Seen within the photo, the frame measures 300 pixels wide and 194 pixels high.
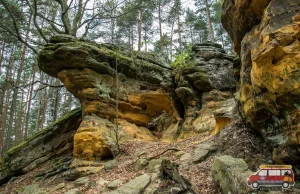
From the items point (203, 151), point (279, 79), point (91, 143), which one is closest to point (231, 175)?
point (279, 79)

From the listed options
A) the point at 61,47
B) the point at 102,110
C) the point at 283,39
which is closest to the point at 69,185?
the point at 102,110

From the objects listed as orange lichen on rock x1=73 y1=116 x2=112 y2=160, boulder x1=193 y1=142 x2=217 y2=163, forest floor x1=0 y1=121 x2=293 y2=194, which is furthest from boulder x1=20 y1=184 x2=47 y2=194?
boulder x1=193 y1=142 x2=217 y2=163

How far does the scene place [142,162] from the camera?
7258 millimetres

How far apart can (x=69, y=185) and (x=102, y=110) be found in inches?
177

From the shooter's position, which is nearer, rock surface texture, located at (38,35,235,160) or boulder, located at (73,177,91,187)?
boulder, located at (73,177,91,187)

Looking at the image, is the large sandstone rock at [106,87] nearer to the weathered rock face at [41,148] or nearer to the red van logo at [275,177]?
the weathered rock face at [41,148]

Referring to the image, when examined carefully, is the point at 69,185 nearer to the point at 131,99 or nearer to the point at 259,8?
the point at 131,99

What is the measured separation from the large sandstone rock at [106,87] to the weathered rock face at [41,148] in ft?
7.34

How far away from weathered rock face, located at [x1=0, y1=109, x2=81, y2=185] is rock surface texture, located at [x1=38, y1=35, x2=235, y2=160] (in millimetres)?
2176

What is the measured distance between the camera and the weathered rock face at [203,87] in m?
11.9

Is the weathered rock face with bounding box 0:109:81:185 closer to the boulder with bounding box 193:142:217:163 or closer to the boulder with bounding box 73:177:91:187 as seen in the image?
the boulder with bounding box 73:177:91:187

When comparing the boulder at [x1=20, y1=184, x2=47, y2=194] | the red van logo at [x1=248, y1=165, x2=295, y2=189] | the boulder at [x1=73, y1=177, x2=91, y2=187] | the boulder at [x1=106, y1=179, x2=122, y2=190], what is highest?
the red van logo at [x1=248, y1=165, x2=295, y2=189]

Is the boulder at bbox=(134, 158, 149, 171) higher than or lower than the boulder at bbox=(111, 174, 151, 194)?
higher

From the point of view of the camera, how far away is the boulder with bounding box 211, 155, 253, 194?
3963mm
